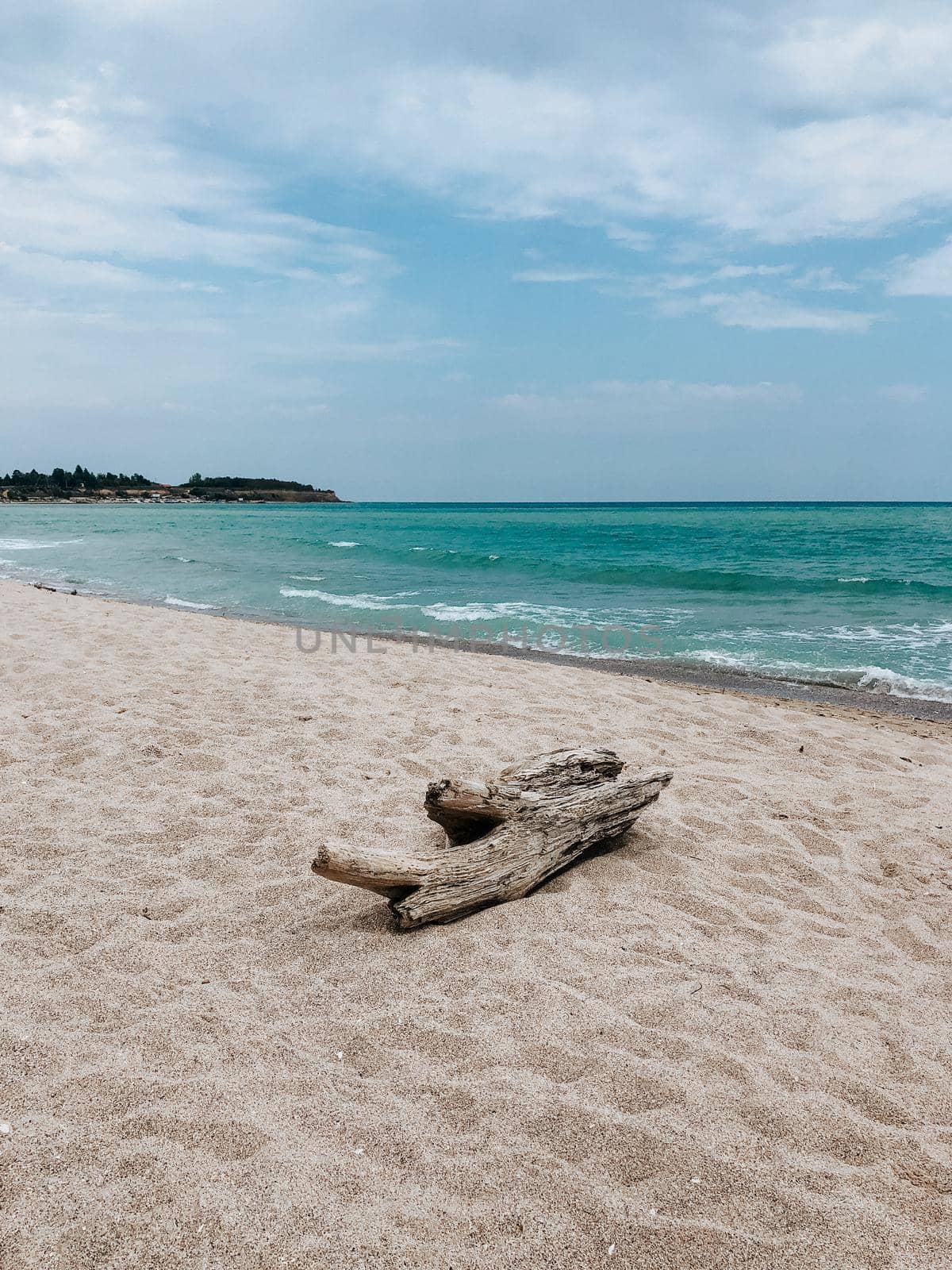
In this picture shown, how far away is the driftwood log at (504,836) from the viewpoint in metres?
3.23

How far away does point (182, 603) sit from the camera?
14258mm

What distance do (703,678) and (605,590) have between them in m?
8.54

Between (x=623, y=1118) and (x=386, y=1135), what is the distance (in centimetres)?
68

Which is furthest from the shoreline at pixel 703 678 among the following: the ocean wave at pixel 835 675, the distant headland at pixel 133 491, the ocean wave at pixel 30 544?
the distant headland at pixel 133 491

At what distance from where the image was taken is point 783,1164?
2141mm

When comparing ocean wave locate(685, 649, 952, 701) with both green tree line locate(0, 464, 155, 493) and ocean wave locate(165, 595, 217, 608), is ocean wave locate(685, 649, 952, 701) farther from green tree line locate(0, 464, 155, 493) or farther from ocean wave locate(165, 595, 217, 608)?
green tree line locate(0, 464, 155, 493)

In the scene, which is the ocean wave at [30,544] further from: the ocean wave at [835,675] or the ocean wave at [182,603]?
the ocean wave at [835,675]

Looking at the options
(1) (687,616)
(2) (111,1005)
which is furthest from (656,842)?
(1) (687,616)

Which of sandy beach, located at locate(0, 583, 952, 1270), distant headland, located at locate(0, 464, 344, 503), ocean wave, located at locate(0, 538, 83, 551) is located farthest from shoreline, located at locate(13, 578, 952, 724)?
distant headland, located at locate(0, 464, 344, 503)

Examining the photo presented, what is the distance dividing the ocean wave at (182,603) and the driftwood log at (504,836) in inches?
443

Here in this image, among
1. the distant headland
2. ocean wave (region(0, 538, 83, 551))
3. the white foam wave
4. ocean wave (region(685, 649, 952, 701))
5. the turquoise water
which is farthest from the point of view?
the distant headland

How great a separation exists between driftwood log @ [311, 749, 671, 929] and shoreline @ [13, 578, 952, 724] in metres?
4.33

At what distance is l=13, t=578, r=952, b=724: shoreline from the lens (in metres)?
7.71

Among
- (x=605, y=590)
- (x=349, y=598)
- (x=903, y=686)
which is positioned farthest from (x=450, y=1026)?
(x=605, y=590)
